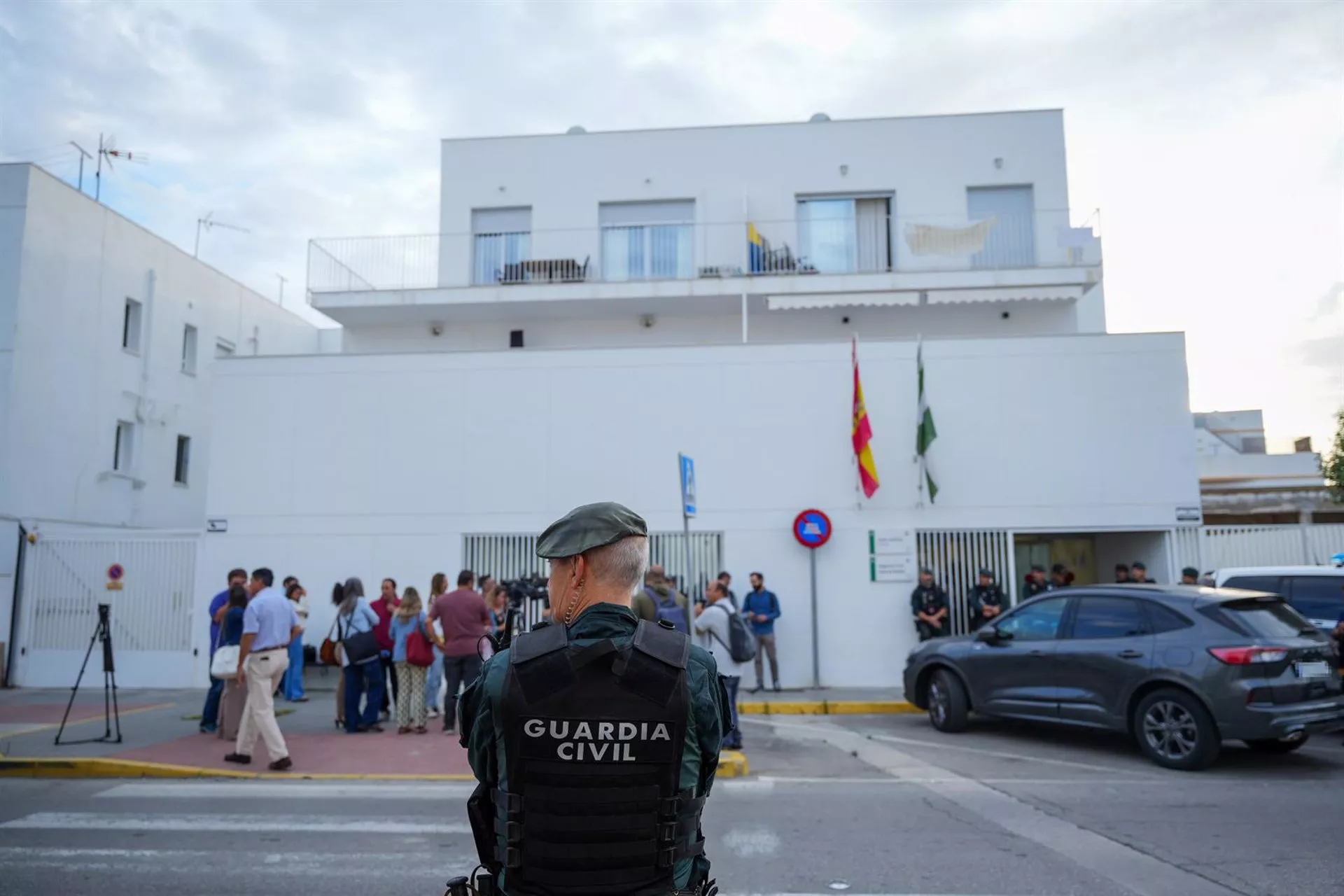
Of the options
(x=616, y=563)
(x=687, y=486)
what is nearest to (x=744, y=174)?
(x=687, y=486)

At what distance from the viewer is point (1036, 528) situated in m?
15.8

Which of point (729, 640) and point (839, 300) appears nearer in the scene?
point (729, 640)

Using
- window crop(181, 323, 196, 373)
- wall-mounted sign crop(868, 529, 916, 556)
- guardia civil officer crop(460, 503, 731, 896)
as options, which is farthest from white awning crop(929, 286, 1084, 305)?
window crop(181, 323, 196, 373)

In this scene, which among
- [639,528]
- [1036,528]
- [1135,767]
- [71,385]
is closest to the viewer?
[639,528]

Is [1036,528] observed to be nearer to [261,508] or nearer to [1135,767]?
[1135,767]

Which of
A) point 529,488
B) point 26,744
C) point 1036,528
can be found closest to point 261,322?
point 529,488

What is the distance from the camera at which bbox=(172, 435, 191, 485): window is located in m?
24.9

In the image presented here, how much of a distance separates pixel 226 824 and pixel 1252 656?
8.56 m

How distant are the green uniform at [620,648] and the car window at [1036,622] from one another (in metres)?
8.89

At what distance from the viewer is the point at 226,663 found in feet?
33.4

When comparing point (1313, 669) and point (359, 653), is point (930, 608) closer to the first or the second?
point (1313, 669)

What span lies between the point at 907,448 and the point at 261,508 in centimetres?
1076

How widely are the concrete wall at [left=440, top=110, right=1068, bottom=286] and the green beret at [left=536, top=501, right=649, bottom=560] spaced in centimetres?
1841

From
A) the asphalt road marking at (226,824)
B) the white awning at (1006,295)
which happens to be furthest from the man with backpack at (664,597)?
the white awning at (1006,295)
